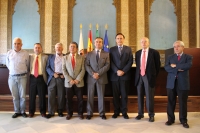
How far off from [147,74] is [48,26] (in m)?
5.29

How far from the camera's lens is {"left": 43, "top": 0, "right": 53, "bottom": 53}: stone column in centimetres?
692

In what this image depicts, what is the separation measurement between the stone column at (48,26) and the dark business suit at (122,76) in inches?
173

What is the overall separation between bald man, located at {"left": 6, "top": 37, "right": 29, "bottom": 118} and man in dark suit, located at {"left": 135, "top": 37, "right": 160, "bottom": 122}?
7.43 ft

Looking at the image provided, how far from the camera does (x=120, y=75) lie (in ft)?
10.3

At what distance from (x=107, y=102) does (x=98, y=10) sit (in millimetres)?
4601

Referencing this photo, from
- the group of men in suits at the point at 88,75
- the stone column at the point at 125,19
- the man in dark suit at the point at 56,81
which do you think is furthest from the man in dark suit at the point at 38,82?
the stone column at the point at 125,19

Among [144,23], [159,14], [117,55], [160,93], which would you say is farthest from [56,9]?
[160,93]

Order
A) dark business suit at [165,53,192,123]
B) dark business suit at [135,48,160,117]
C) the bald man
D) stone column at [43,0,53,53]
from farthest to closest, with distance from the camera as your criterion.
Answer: stone column at [43,0,53,53], the bald man, dark business suit at [135,48,160,117], dark business suit at [165,53,192,123]

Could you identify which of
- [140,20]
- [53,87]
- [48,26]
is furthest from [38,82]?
[140,20]

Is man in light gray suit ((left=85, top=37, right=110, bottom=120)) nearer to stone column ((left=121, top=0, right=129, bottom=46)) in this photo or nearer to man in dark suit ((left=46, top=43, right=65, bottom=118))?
man in dark suit ((left=46, top=43, right=65, bottom=118))

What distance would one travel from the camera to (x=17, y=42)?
3311 millimetres

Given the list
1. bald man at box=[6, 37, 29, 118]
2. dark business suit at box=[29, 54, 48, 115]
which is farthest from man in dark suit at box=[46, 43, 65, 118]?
bald man at box=[6, 37, 29, 118]

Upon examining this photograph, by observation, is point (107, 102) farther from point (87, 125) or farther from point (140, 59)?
point (140, 59)

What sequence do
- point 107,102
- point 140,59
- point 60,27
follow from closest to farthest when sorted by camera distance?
1. point 140,59
2. point 107,102
3. point 60,27
